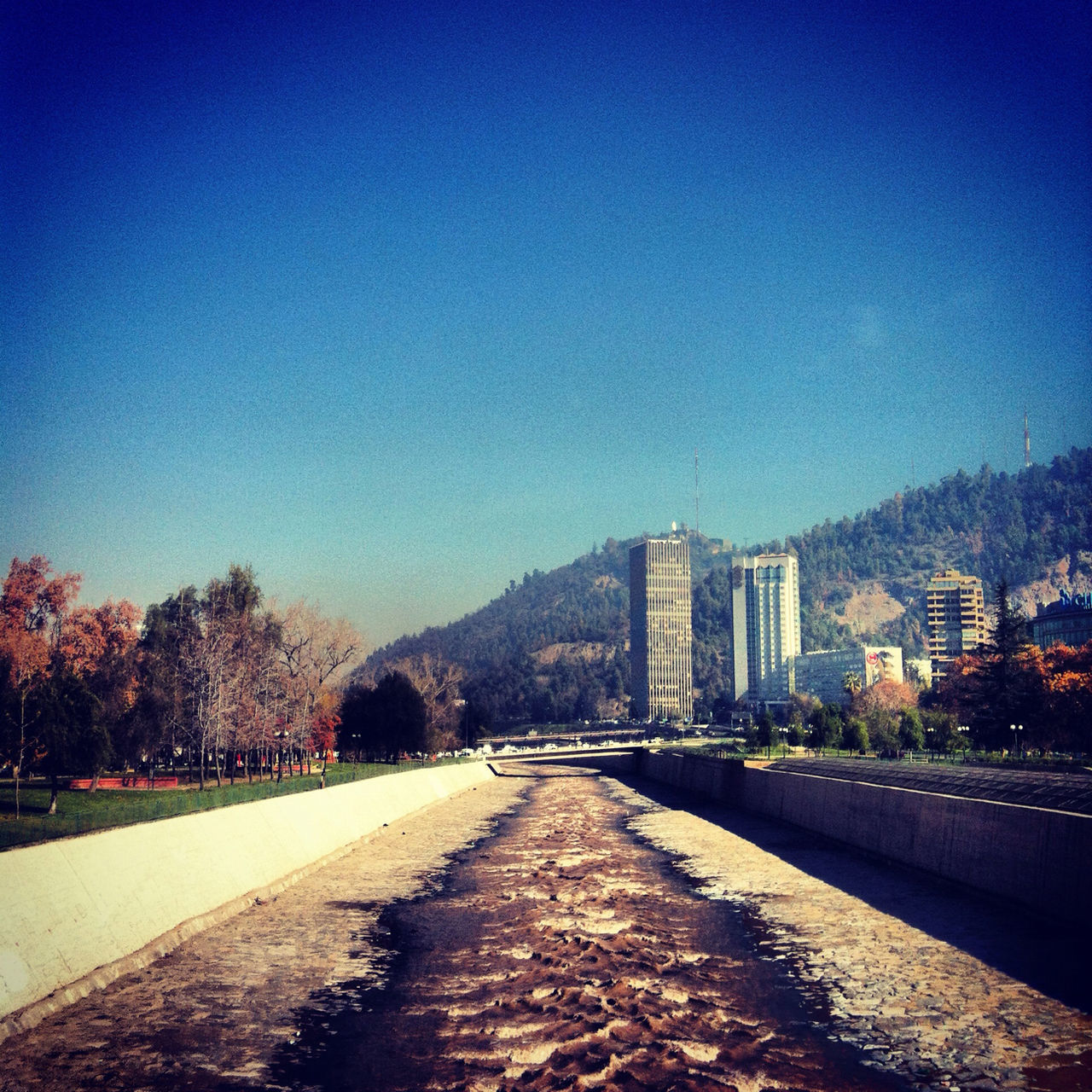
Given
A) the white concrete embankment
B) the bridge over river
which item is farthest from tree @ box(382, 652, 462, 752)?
the bridge over river

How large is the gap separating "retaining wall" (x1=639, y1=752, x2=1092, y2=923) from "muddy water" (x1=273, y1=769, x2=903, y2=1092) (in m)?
6.55

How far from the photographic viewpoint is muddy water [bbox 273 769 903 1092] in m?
15.9

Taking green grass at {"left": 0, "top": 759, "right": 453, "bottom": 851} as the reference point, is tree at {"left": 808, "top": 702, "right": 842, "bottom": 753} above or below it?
below

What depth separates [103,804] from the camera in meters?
57.0

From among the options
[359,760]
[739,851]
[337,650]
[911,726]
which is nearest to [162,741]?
[337,650]

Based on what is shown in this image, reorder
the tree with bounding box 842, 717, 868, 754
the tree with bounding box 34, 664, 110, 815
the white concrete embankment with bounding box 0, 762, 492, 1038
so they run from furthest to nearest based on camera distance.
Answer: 1. the tree with bounding box 842, 717, 868, 754
2. the tree with bounding box 34, 664, 110, 815
3. the white concrete embankment with bounding box 0, 762, 492, 1038

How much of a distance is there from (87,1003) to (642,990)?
10161mm

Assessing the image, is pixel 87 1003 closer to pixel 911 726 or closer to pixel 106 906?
pixel 106 906

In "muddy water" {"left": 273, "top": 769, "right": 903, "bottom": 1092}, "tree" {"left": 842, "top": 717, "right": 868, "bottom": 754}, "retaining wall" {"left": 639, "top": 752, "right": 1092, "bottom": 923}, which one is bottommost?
"tree" {"left": 842, "top": 717, "right": 868, "bottom": 754}

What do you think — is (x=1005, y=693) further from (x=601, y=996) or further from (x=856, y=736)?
(x=601, y=996)

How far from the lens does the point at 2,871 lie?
18.6 meters

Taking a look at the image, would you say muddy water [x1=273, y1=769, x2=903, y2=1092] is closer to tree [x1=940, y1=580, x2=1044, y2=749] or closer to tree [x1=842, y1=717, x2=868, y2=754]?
tree [x1=940, y1=580, x2=1044, y2=749]

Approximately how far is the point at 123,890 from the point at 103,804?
37.3m

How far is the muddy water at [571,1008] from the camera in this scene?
15922 mm
